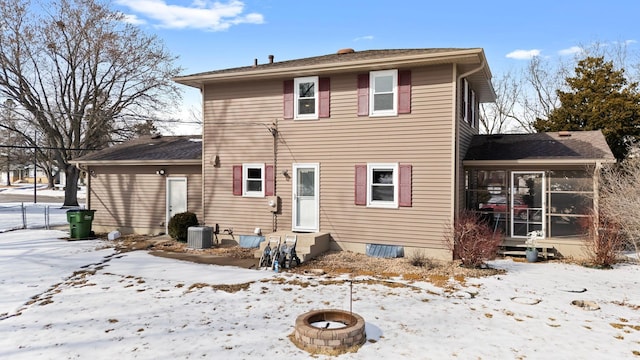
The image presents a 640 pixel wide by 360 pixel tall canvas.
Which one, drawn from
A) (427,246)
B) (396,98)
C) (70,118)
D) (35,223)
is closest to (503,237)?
(427,246)

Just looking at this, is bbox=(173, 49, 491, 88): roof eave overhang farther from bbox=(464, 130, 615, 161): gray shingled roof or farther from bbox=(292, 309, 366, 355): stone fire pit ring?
bbox=(292, 309, 366, 355): stone fire pit ring

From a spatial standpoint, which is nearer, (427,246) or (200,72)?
(427,246)

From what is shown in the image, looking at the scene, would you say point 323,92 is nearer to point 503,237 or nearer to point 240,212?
point 240,212

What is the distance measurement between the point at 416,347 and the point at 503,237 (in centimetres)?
682

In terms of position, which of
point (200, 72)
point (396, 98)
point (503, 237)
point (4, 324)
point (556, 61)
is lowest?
point (4, 324)

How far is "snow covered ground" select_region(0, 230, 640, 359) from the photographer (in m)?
4.92

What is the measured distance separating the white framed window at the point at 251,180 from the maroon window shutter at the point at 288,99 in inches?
74.0

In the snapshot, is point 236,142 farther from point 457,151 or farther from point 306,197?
point 457,151

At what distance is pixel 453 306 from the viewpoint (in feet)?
21.3

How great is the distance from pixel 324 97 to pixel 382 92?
64.4 inches

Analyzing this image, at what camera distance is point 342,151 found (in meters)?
10.6

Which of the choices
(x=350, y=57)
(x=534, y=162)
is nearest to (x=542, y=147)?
(x=534, y=162)

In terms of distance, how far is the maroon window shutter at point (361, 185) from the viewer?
34.0ft

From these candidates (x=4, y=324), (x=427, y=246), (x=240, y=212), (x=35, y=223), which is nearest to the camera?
(x=4, y=324)
